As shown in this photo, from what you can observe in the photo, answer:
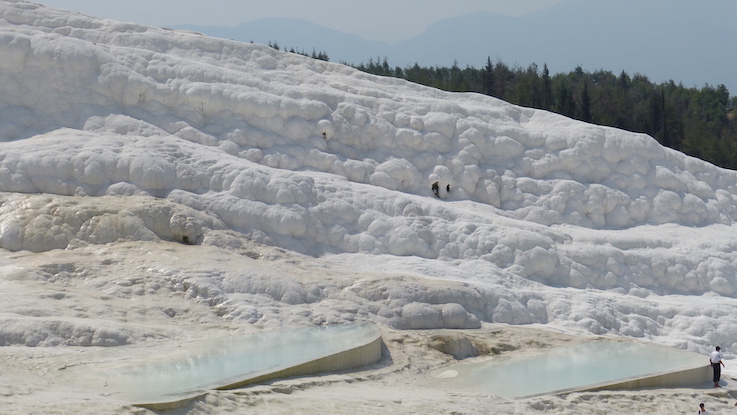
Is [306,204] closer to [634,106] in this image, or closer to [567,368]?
[567,368]

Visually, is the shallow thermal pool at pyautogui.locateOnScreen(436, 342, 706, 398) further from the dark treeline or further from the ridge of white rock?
the dark treeline

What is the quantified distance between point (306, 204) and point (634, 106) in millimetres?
32185

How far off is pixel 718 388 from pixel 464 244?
4651mm

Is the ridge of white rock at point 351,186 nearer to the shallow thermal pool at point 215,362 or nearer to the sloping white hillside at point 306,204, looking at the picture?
the sloping white hillside at point 306,204

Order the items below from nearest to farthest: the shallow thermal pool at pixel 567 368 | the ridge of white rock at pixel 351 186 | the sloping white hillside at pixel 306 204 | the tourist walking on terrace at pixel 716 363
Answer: the shallow thermal pool at pixel 567 368
the tourist walking on terrace at pixel 716 363
the sloping white hillside at pixel 306 204
the ridge of white rock at pixel 351 186

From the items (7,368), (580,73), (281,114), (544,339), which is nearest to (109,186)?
(281,114)

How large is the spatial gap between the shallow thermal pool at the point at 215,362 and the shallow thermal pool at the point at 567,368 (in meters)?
1.39

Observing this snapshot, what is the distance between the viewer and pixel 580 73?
6159cm

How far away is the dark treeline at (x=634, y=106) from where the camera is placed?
120 feet

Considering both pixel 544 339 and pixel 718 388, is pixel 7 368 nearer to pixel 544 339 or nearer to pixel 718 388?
pixel 544 339

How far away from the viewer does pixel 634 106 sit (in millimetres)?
43000

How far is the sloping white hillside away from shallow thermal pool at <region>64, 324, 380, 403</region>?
2.00ft

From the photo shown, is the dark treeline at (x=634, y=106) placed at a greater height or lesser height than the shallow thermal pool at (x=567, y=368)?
greater

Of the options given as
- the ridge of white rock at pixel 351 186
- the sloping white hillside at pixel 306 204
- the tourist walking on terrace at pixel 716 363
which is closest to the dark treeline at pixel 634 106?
the sloping white hillside at pixel 306 204
